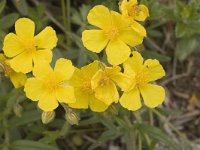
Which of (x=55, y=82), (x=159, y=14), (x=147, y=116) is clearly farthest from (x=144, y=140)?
(x=55, y=82)

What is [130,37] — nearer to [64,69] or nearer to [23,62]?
[64,69]

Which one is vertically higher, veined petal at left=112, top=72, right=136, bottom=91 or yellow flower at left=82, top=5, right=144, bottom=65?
yellow flower at left=82, top=5, right=144, bottom=65

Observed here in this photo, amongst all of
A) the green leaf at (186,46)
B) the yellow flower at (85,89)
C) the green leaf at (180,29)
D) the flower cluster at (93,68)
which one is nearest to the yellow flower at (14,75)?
the flower cluster at (93,68)

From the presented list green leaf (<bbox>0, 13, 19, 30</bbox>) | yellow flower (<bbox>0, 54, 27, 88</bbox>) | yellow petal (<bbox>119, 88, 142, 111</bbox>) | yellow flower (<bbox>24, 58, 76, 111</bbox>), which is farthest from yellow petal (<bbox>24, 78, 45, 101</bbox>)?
green leaf (<bbox>0, 13, 19, 30</bbox>)

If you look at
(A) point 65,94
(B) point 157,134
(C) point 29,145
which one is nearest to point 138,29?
(A) point 65,94

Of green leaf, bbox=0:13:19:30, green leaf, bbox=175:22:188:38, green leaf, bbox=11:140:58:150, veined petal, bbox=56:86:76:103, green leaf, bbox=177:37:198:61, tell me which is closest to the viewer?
veined petal, bbox=56:86:76:103

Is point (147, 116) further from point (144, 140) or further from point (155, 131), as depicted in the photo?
point (155, 131)

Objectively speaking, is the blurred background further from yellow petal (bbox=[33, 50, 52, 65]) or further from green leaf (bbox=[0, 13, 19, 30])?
yellow petal (bbox=[33, 50, 52, 65])

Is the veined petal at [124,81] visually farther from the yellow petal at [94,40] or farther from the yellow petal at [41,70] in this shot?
the yellow petal at [41,70]
